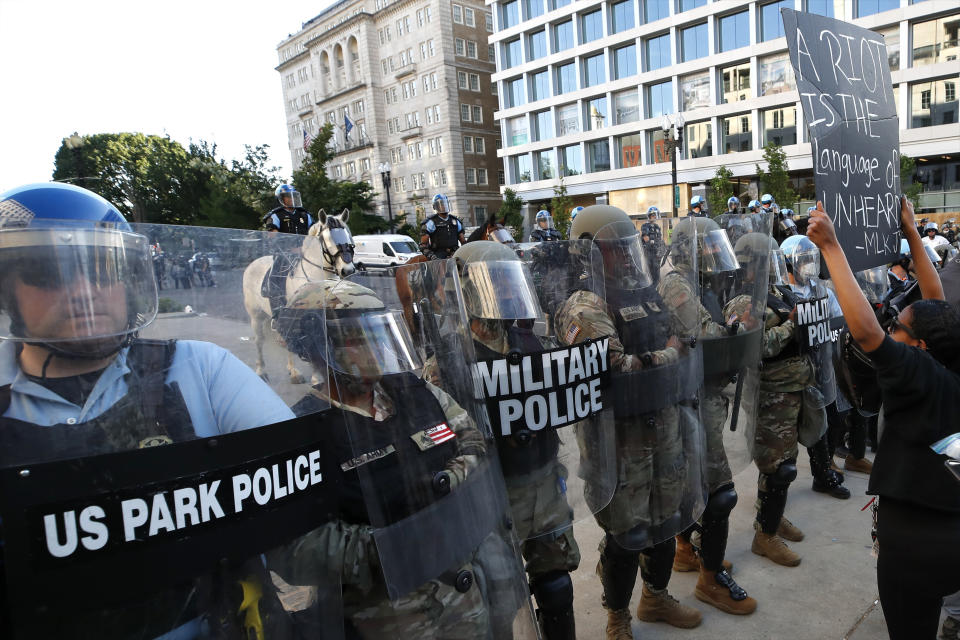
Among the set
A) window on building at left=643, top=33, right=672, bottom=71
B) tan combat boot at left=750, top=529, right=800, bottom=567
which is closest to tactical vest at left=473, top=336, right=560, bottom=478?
tan combat boot at left=750, top=529, right=800, bottom=567

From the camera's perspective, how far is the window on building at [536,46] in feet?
129

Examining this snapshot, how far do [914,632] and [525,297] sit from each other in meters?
1.79

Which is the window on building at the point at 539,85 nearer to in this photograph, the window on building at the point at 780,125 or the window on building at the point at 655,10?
the window on building at the point at 655,10

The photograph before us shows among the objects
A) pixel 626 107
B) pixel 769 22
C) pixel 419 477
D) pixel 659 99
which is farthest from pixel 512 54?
pixel 419 477

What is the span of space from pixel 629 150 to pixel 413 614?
38437mm

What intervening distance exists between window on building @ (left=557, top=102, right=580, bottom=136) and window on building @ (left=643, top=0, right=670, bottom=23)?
22.1 feet

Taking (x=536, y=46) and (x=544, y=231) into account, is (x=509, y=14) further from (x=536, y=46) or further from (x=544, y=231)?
(x=544, y=231)

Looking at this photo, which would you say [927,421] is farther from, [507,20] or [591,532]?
[507,20]

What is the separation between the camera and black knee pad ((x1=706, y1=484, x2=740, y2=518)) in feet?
9.63

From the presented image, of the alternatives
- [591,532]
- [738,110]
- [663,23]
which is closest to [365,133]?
[663,23]

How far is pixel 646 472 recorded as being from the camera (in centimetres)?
257

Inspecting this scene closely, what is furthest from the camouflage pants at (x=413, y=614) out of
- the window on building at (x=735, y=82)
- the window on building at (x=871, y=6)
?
the window on building at (x=735, y=82)

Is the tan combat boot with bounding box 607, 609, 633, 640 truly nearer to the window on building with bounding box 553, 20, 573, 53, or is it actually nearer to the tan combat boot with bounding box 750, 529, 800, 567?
the tan combat boot with bounding box 750, 529, 800, 567

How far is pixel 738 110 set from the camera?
31.9m
